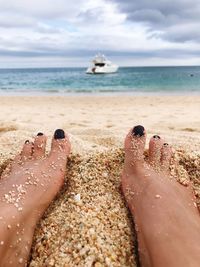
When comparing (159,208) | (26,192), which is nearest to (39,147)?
(26,192)

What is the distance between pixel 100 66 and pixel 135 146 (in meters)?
49.9

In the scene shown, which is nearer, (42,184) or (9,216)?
(9,216)

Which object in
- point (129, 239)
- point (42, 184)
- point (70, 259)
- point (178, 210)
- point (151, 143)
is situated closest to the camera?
point (70, 259)

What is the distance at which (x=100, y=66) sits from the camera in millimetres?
51406

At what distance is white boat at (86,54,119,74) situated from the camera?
49.4 metres

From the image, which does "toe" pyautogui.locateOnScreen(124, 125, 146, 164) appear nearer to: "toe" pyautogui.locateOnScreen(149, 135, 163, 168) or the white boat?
"toe" pyautogui.locateOnScreen(149, 135, 163, 168)

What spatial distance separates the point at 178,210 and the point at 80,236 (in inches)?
20.1

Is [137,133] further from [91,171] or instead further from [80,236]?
[80,236]

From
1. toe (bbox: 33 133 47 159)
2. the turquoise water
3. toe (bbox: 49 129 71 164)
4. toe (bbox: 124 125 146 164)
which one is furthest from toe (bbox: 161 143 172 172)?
the turquoise water

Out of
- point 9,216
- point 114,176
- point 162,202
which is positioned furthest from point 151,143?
point 9,216

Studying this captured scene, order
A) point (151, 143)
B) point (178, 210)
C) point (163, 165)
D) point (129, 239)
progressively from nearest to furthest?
point (129, 239) → point (178, 210) → point (163, 165) → point (151, 143)

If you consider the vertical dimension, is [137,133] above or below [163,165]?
above

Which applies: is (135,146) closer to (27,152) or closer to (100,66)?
(27,152)

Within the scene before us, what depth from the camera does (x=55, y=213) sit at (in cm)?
195
